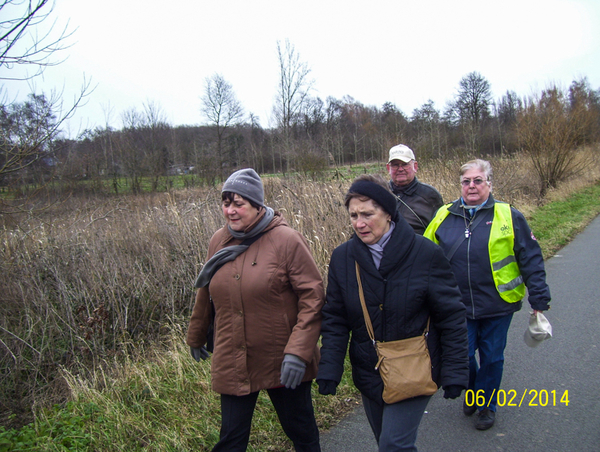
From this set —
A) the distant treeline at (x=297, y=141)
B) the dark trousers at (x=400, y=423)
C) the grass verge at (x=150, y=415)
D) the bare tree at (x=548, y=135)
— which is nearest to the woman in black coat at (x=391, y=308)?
the dark trousers at (x=400, y=423)

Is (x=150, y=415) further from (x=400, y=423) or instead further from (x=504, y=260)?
(x=504, y=260)

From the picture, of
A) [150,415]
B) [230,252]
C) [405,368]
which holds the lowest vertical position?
[150,415]

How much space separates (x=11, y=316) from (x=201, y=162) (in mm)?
25569

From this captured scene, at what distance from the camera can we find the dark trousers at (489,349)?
3029 mm

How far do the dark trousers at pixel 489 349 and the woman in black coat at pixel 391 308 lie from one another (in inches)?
43.3

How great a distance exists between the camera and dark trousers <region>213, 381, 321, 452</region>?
7.54 ft

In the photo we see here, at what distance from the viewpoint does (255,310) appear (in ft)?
7.47

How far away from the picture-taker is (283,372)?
2.13 metres

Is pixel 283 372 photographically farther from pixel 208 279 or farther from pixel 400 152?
pixel 400 152

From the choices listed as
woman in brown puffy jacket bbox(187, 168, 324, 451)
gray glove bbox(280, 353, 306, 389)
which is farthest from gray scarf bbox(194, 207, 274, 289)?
gray glove bbox(280, 353, 306, 389)

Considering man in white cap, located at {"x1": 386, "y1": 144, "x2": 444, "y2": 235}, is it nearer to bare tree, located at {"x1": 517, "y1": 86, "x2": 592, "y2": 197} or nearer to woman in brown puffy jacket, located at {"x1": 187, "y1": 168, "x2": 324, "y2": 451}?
woman in brown puffy jacket, located at {"x1": 187, "y1": 168, "x2": 324, "y2": 451}

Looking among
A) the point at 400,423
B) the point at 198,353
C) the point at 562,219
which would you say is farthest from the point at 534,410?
the point at 562,219
